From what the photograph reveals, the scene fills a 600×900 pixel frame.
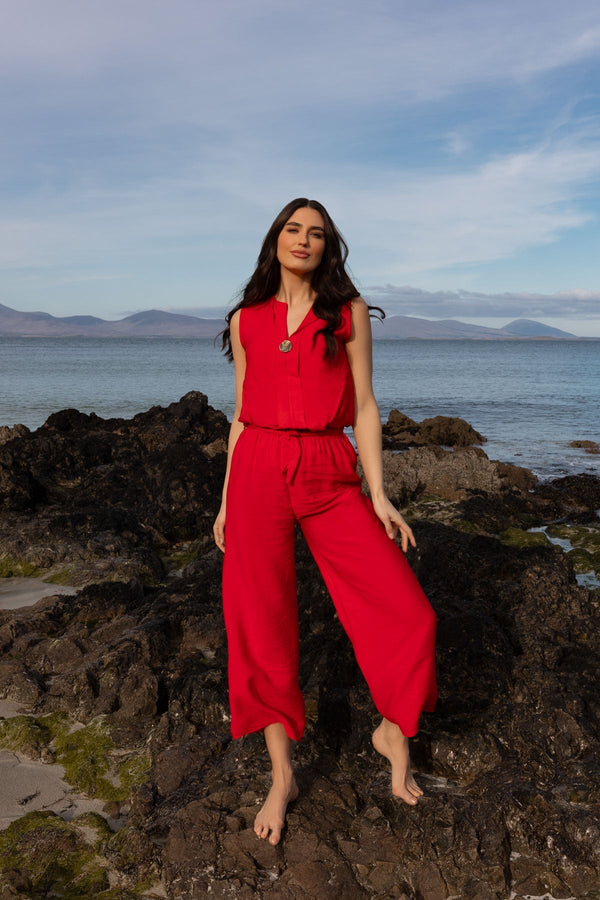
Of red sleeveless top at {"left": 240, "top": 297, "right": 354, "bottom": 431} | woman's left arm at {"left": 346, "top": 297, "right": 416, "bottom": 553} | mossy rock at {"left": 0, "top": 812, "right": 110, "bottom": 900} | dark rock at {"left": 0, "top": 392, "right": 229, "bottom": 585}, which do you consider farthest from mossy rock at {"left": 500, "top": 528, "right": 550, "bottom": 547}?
mossy rock at {"left": 0, "top": 812, "right": 110, "bottom": 900}

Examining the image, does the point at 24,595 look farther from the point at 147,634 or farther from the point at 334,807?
the point at 334,807

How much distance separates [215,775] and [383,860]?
898mm

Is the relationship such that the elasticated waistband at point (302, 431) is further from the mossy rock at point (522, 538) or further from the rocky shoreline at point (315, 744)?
the mossy rock at point (522, 538)

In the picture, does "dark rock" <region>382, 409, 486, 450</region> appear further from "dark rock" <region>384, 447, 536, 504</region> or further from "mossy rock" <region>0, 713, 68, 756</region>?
"mossy rock" <region>0, 713, 68, 756</region>

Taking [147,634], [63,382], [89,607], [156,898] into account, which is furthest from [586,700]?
[63,382]

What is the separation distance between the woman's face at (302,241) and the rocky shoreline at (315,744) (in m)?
2.12

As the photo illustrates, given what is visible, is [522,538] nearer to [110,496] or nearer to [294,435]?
[110,496]

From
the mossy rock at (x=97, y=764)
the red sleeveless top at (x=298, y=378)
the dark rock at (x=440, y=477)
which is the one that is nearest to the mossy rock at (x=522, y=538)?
the dark rock at (x=440, y=477)

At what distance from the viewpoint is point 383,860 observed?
9.64 feet

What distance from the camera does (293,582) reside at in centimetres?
315

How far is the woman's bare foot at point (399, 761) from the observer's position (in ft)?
10.2

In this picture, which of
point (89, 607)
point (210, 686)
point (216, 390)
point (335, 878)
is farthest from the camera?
point (216, 390)

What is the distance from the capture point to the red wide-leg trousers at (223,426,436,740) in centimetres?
295

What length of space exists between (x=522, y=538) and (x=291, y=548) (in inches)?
234
